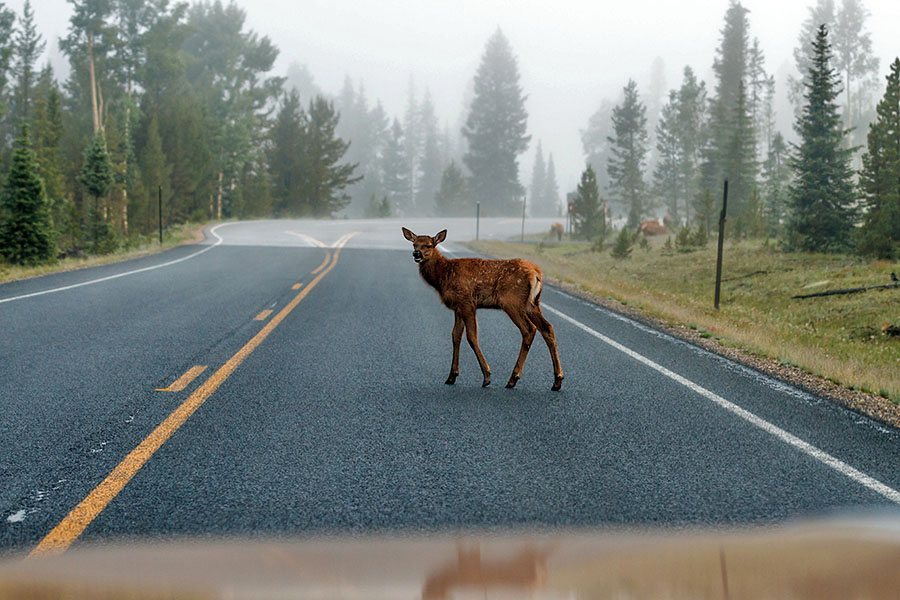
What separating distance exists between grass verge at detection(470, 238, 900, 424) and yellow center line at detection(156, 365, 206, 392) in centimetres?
601

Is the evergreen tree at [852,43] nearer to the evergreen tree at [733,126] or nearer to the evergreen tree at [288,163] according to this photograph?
the evergreen tree at [733,126]

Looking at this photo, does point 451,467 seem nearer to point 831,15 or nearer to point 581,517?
point 581,517

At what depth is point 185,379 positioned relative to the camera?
22.2 feet

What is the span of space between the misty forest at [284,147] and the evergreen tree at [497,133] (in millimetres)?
262

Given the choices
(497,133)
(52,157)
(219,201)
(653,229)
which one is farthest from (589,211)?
(497,133)

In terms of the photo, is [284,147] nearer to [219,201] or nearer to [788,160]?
[219,201]

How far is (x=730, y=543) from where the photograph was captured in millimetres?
3334

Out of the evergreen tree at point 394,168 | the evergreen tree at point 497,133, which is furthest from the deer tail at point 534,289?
the evergreen tree at point 394,168

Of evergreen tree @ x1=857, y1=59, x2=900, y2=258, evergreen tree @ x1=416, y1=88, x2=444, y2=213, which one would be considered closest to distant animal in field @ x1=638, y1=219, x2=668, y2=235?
evergreen tree @ x1=857, y1=59, x2=900, y2=258

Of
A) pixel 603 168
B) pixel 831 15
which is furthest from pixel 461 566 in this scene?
pixel 603 168

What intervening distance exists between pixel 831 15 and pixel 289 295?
87.5 meters

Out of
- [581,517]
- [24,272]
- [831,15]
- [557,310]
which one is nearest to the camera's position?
[581,517]

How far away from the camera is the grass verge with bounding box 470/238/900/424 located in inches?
340

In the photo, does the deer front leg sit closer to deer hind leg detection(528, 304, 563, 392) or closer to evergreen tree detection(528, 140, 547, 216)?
deer hind leg detection(528, 304, 563, 392)
